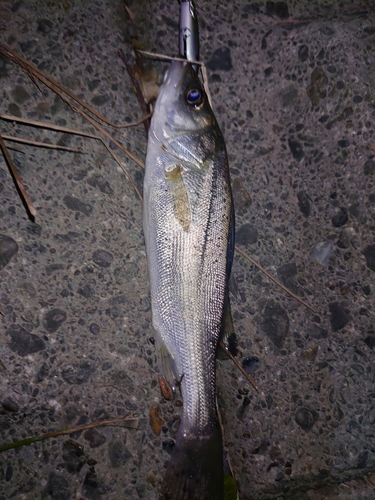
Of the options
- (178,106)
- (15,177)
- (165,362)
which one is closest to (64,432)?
(165,362)

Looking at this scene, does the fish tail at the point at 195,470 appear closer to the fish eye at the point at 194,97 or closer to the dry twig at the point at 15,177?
the dry twig at the point at 15,177

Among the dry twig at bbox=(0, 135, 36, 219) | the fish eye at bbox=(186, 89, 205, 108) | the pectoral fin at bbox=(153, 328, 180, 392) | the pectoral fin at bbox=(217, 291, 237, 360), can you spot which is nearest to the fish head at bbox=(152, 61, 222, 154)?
the fish eye at bbox=(186, 89, 205, 108)

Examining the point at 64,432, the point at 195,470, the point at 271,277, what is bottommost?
the point at 195,470

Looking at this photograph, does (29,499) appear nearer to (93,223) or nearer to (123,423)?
(123,423)

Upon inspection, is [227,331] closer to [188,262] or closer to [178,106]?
[188,262]

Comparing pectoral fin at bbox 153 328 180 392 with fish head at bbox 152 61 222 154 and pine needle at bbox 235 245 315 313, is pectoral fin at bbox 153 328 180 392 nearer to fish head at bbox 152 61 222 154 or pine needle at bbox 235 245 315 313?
pine needle at bbox 235 245 315 313

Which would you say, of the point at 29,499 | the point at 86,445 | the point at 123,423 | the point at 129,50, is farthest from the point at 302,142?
the point at 29,499
